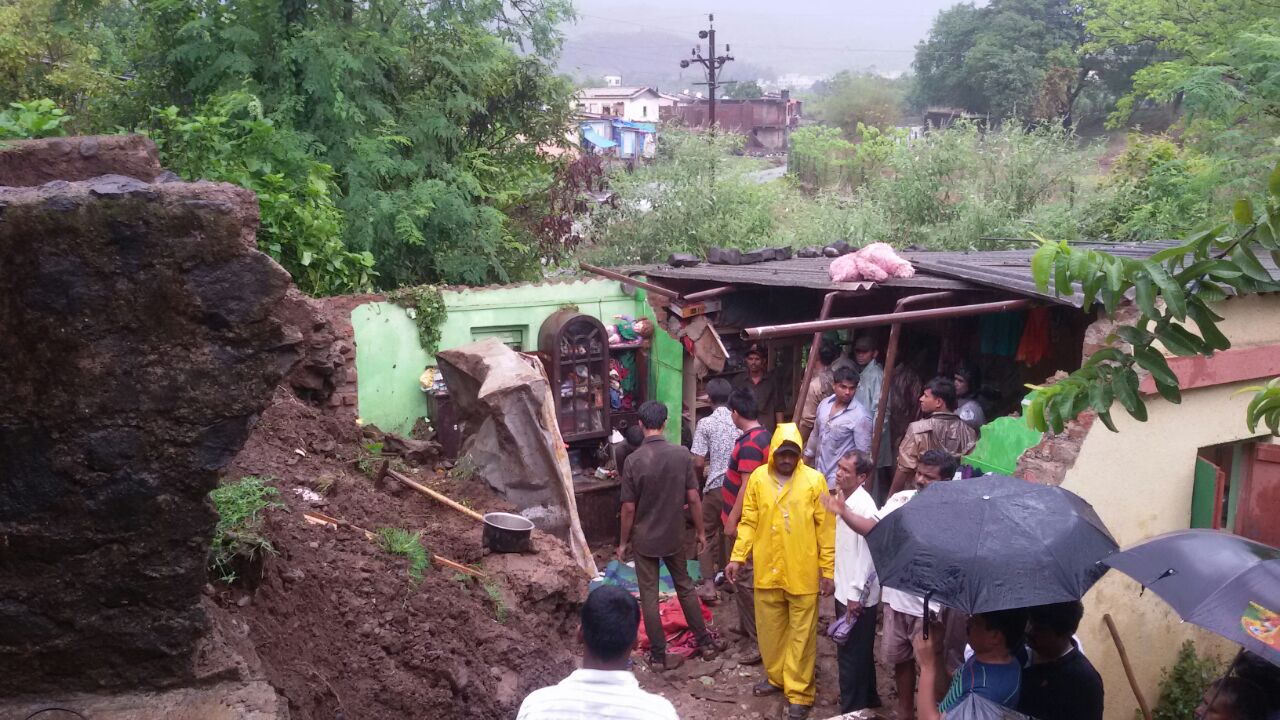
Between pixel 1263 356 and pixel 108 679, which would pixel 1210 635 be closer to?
pixel 1263 356

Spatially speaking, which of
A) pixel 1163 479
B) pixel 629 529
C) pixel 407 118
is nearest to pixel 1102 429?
pixel 1163 479

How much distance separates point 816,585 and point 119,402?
4202mm

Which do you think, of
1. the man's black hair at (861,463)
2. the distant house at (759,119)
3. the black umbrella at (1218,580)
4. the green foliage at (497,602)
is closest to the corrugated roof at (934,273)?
the man's black hair at (861,463)

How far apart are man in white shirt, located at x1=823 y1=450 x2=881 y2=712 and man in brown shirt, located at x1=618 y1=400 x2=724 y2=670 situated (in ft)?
4.89

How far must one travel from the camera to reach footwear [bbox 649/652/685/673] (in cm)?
712

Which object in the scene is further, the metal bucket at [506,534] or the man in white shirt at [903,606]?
the metal bucket at [506,534]

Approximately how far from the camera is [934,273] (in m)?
8.02

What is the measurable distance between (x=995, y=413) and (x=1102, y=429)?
213 centimetres

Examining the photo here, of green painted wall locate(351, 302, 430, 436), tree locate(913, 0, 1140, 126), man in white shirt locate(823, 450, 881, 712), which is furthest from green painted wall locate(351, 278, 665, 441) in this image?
tree locate(913, 0, 1140, 126)

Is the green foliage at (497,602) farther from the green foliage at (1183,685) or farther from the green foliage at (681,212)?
the green foliage at (681,212)

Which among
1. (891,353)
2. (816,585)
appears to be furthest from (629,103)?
(816,585)

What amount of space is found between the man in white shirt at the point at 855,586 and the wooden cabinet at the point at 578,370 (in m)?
4.54

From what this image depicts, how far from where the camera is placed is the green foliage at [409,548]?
5.88m

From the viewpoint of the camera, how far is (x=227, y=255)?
127 inches
